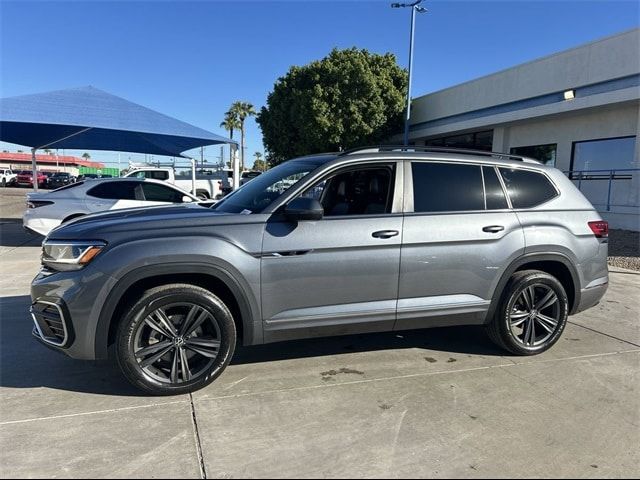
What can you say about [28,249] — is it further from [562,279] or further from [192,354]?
[562,279]

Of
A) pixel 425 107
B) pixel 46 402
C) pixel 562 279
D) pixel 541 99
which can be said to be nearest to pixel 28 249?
pixel 46 402

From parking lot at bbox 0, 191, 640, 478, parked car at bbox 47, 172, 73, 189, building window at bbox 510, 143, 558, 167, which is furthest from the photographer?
parked car at bbox 47, 172, 73, 189

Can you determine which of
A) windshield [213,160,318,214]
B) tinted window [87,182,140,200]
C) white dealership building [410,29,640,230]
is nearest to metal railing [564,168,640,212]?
white dealership building [410,29,640,230]

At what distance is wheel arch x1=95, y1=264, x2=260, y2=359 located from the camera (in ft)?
10.7

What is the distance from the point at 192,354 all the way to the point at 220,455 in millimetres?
960

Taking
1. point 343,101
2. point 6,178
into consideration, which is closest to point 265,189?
point 343,101

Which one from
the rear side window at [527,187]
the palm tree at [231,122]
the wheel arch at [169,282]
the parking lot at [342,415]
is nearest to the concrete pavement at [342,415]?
the parking lot at [342,415]

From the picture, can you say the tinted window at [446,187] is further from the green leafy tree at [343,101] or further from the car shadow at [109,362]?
the green leafy tree at [343,101]

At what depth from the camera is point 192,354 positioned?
3.54m

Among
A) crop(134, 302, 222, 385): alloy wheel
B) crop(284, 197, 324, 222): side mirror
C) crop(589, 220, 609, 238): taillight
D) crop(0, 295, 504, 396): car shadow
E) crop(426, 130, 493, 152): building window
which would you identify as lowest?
crop(0, 295, 504, 396): car shadow

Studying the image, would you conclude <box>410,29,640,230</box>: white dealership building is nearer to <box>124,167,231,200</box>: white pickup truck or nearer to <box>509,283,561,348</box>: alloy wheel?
<box>509,283,561,348</box>: alloy wheel

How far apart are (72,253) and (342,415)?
2.23 metres

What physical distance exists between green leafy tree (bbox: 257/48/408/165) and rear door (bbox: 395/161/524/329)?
20.9 m

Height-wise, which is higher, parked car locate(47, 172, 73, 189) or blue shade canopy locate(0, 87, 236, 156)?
blue shade canopy locate(0, 87, 236, 156)
